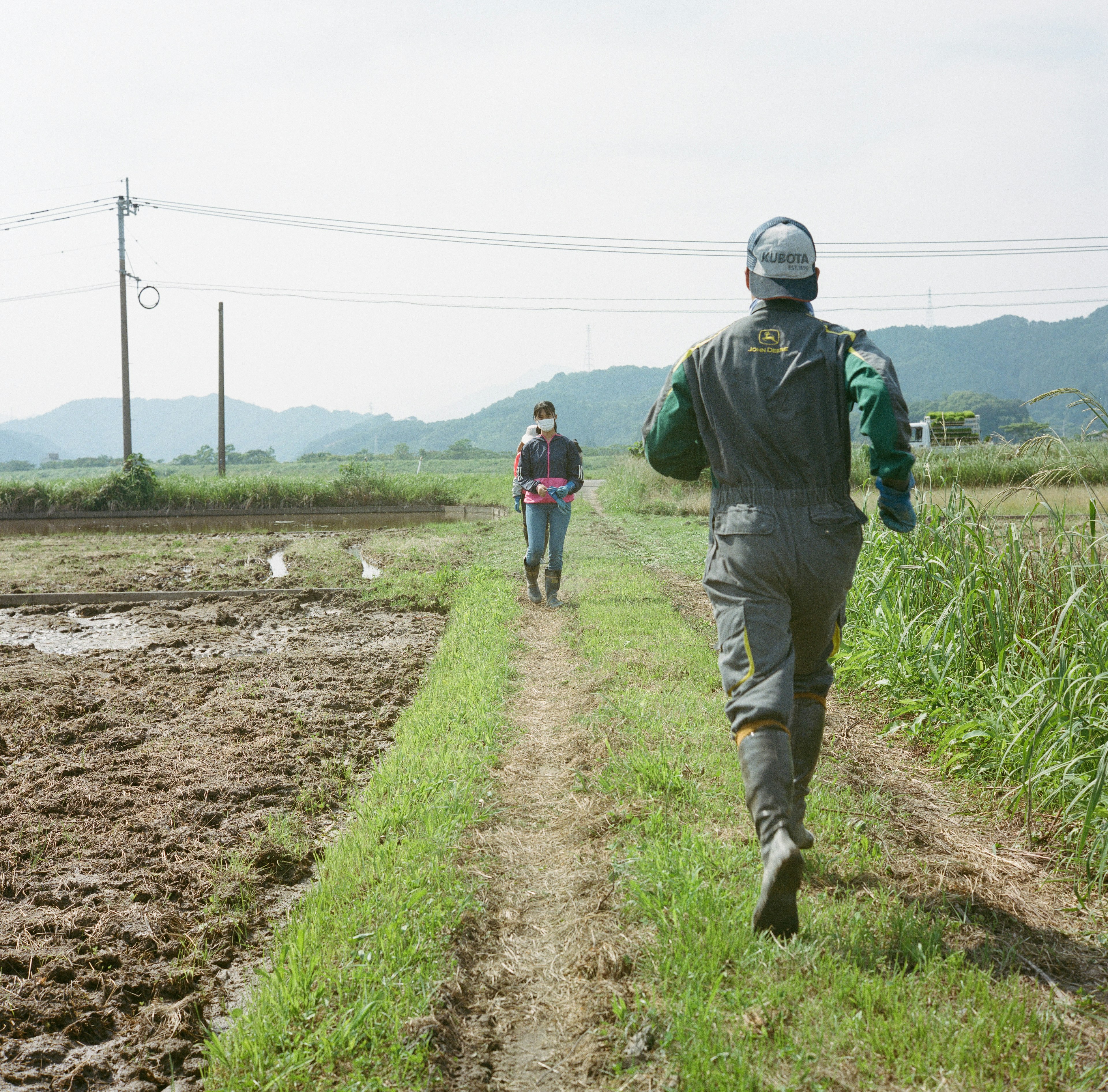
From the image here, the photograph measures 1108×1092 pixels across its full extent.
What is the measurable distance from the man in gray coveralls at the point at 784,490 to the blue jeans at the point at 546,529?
220 inches

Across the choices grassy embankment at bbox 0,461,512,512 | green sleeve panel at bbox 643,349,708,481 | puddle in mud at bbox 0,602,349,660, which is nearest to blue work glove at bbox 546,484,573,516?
puddle in mud at bbox 0,602,349,660

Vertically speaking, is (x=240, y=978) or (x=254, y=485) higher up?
(x=254, y=485)

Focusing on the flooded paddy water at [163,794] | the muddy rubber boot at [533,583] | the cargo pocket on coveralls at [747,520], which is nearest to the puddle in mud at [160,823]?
the flooded paddy water at [163,794]

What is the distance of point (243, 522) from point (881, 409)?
23.1 m

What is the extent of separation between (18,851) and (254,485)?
82.6ft

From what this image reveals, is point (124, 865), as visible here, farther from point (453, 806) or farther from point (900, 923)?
point (900, 923)

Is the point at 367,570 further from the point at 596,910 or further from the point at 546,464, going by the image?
the point at 596,910

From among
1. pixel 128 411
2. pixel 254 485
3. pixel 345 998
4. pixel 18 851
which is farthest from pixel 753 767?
pixel 128 411

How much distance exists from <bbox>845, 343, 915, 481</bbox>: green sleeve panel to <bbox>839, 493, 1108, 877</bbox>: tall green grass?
1325mm

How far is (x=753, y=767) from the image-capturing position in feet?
9.10

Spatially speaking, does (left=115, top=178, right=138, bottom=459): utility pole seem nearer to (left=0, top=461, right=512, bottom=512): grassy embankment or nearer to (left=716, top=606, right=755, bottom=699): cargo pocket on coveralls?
(left=0, top=461, right=512, bottom=512): grassy embankment

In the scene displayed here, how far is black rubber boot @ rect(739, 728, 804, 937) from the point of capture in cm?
259

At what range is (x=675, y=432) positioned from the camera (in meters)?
3.22

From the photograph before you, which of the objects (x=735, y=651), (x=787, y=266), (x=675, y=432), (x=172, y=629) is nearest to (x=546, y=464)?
(x=172, y=629)
